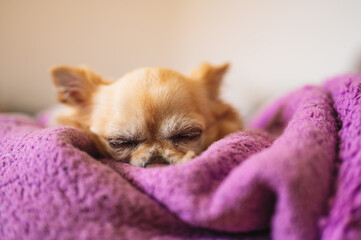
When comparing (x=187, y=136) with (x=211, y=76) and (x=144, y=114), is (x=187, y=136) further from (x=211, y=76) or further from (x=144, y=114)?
(x=211, y=76)

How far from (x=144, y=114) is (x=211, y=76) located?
0.59 m

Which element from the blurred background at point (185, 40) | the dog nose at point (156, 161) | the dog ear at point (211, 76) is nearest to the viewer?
the dog nose at point (156, 161)

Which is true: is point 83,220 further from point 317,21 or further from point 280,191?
point 317,21

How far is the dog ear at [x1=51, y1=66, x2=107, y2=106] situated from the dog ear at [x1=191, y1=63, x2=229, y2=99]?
534 mm

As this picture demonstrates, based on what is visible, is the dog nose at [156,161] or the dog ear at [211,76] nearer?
the dog nose at [156,161]

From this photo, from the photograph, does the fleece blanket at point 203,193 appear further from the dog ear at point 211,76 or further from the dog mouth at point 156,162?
the dog ear at point 211,76

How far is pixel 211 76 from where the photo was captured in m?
1.55

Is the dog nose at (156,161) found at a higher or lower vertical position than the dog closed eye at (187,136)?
lower

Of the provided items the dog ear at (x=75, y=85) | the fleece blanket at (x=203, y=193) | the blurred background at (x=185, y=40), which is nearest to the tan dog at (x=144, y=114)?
the dog ear at (x=75, y=85)

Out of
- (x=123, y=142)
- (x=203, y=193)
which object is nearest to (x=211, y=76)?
(x=123, y=142)

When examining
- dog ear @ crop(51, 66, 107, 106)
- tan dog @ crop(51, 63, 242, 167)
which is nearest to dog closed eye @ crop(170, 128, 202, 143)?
tan dog @ crop(51, 63, 242, 167)

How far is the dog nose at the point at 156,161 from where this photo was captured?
101cm

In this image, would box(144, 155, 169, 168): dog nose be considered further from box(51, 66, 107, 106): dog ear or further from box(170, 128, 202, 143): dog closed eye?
box(51, 66, 107, 106): dog ear

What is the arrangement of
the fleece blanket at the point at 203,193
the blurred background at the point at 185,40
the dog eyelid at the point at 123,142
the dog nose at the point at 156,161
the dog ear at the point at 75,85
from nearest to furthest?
the fleece blanket at the point at 203,193 < the dog nose at the point at 156,161 < the dog eyelid at the point at 123,142 < the dog ear at the point at 75,85 < the blurred background at the point at 185,40
